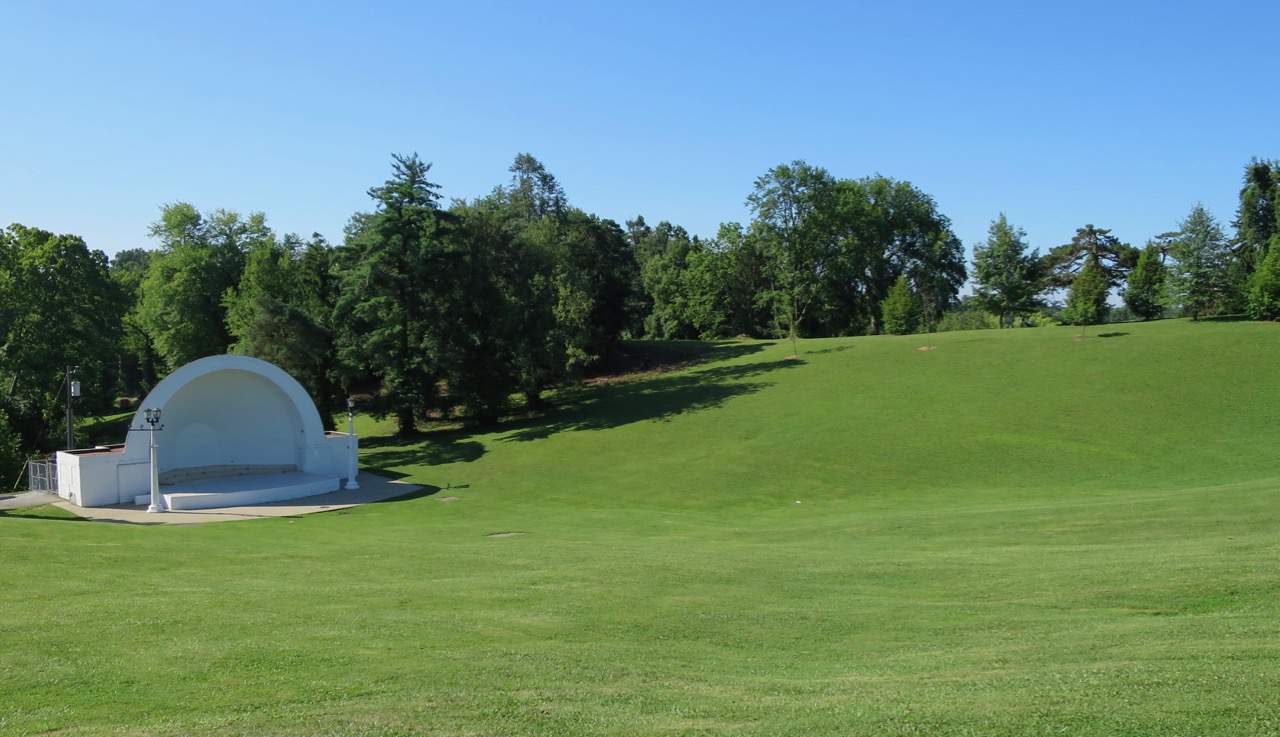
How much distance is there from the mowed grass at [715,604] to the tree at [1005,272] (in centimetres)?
2478

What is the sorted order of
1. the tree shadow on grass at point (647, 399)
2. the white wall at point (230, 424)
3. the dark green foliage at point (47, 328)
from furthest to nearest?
1. the dark green foliage at point (47, 328)
2. the tree shadow on grass at point (647, 399)
3. the white wall at point (230, 424)

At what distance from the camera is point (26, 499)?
93.8 ft

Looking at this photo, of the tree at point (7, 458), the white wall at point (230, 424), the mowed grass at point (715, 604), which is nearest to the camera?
the mowed grass at point (715, 604)

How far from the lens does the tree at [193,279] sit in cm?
5759

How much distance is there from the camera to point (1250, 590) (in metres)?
9.85

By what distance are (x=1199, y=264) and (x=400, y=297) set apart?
43945mm

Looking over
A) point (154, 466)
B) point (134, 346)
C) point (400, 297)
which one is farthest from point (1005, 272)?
point (134, 346)

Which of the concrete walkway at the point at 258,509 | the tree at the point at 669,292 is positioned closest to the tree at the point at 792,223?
the tree at the point at 669,292

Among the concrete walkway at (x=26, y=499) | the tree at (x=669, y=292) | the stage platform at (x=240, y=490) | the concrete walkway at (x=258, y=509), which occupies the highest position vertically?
the tree at (x=669, y=292)

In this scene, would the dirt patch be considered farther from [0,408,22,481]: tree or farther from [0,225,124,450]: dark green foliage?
[0,408,22,481]: tree

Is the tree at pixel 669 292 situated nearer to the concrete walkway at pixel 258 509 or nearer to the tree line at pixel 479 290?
the tree line at pixel 479 290

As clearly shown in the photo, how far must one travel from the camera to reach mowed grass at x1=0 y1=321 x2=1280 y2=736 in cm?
625

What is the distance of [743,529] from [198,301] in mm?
51947

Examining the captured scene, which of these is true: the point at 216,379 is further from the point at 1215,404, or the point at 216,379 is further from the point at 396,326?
the point at 1215,404
